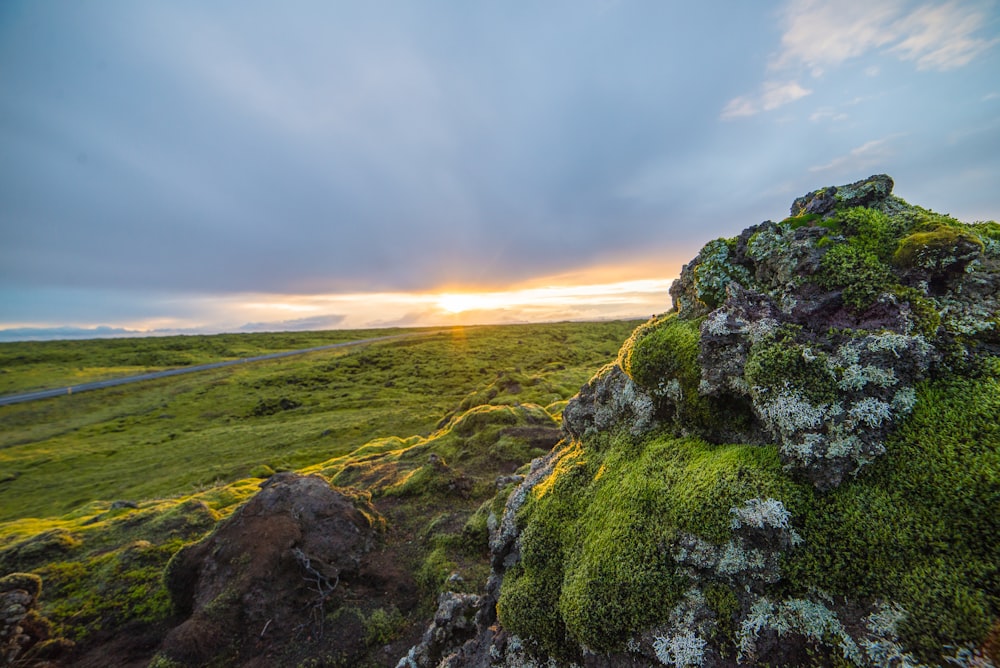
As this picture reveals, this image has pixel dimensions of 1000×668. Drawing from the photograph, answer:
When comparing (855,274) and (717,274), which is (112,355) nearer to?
(717,274)

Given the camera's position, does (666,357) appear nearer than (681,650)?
No

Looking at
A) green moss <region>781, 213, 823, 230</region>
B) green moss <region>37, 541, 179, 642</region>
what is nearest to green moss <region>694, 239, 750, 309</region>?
green moss <region>781, 213, 823, 230</region>

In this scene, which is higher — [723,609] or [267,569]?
[723,609]

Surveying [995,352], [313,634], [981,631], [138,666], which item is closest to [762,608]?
[981,631]

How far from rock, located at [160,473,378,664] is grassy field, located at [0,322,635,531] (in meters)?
18.3

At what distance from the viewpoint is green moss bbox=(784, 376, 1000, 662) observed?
353 centimetres

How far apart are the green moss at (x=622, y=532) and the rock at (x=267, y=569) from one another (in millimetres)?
7192

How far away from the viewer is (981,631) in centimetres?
331

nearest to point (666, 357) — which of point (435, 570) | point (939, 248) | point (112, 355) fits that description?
point (939, 248)

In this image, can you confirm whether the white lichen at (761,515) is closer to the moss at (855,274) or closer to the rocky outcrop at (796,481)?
the rocky outcrop at (796,481)

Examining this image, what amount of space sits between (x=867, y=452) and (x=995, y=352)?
209 cm

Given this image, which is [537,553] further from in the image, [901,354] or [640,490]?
[901,354]

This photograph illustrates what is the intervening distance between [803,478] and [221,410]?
199 ft

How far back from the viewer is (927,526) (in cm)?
391
